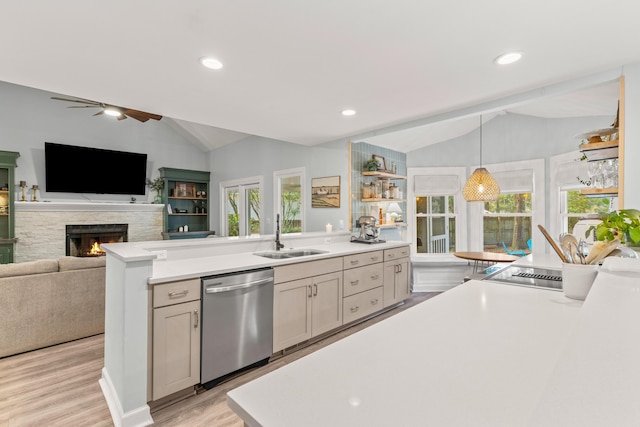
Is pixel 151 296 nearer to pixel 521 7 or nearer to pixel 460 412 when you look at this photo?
pixel 460 412

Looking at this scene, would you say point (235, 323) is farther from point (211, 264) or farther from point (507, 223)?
point (507, 223)

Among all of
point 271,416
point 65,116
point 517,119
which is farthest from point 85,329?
point 517,119

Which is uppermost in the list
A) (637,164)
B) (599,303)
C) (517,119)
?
(517,119)

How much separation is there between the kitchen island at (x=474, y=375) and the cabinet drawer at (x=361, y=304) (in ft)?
7.27

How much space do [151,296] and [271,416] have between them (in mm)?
1631

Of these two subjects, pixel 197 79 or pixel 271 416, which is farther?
pixel 197 79

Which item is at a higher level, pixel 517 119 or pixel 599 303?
pixel 517 119

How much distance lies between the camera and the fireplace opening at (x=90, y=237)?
5.77 metres

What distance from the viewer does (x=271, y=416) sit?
630 millimetres

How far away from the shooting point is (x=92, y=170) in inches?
237

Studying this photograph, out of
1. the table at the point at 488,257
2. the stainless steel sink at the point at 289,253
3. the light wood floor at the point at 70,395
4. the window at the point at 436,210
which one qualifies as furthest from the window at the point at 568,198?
the light wood floor at the point at 70,395

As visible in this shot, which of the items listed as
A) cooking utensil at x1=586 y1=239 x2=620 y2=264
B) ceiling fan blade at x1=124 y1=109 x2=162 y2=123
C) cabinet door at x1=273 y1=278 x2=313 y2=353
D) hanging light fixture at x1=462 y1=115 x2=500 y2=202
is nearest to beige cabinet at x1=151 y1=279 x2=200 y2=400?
cabinet door at x1=273 y1=278 x2=313 y2=353

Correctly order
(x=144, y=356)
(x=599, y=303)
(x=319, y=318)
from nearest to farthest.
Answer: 1. (x=599, y=303)
2. (x=144, y=356)
3. (x=319, y=318)

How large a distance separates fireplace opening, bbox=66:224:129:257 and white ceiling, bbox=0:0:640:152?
4115mm
